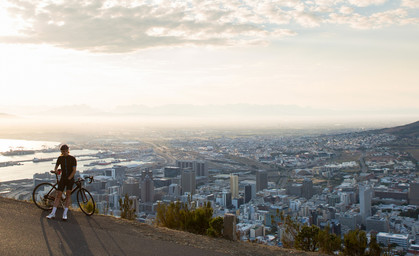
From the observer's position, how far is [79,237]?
15.2 ft

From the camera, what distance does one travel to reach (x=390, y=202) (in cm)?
2334

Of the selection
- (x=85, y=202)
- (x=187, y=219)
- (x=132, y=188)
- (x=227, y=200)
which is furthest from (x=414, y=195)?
(x=85, y=202)

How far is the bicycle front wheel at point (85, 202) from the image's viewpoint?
18.8ft

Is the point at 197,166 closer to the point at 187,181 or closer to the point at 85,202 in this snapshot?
the point at 187,181

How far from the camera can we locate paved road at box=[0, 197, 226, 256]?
421 cm

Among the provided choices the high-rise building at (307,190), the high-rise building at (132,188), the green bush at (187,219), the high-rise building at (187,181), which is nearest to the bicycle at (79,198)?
the green bush at (187,219)

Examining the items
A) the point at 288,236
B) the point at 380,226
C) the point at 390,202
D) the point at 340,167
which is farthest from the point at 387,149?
the point at 288,236

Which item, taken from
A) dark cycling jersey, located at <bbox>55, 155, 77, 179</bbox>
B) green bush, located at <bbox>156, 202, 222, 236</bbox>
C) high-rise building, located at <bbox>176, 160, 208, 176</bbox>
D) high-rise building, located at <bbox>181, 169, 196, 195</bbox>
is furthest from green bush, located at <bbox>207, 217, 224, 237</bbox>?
high-rise building, located at <bbox>176, 160, 208, 176</bbox>

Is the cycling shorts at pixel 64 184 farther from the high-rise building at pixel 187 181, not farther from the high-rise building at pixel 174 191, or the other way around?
the high-rise building at pixel 187 181

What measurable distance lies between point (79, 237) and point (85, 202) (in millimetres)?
1214

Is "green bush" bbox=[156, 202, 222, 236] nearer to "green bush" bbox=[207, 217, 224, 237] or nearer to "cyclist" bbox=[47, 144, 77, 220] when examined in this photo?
"green bush" bbox=[207, 217, 224, 237]

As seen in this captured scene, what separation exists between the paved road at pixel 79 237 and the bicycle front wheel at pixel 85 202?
0.13 metres

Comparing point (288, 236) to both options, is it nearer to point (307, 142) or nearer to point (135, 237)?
point (135, 237)

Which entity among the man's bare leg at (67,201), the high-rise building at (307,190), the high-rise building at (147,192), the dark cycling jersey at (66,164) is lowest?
the high-rise building at (307,190)
